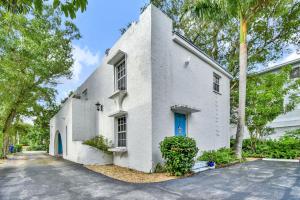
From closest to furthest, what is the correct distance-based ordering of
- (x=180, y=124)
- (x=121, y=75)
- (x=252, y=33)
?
(x=180, y=124)
(x=121, y=75)
(x=252, y=33)

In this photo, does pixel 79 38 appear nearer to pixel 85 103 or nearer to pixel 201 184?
pixel 85 103

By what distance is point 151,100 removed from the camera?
7688mm

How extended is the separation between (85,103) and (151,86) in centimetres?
741

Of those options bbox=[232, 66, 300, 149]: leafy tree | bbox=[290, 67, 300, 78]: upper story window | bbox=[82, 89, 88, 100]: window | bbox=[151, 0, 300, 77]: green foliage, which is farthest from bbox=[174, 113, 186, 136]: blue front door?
bbox=[290, 67, 300, 78]: upper story window

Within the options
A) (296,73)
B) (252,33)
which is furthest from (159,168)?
(296,73)

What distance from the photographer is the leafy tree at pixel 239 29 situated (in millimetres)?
11266

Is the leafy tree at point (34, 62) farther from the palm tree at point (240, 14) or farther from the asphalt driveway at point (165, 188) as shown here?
the palm tree at point (240, 14)

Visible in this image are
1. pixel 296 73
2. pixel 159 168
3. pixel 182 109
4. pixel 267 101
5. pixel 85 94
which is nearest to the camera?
pixel 159 168

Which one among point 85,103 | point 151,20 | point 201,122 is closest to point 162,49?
point 151,20

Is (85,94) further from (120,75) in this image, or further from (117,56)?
(117,56)

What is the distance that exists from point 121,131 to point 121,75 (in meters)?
2.86

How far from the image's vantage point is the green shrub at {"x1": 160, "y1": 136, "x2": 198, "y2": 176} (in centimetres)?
677

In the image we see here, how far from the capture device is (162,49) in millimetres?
8438

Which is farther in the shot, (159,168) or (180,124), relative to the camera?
(180,124)
